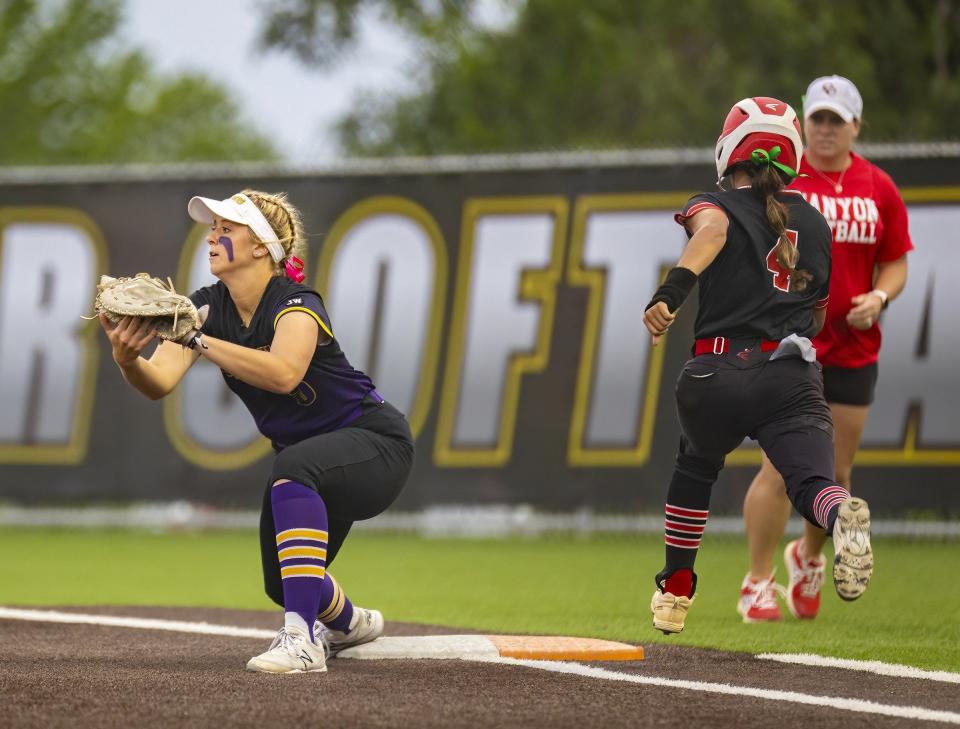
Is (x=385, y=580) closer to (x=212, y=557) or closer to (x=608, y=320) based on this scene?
(x=212, y=557)

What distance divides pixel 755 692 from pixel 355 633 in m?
1.62

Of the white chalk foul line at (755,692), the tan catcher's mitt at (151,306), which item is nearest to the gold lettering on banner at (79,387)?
the tan catcher's mitt at (151,306)

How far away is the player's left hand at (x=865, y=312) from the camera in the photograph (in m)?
6.67

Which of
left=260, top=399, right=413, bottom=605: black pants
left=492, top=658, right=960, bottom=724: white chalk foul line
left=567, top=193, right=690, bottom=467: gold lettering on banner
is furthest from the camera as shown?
left=567, top=193, right=690, bottom=467: gold lettering on banner

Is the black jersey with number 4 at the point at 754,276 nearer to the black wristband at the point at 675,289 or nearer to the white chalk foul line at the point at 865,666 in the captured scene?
the black wristband at the point at 675,289

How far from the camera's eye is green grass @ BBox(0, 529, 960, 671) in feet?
20.8

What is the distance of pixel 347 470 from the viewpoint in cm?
518

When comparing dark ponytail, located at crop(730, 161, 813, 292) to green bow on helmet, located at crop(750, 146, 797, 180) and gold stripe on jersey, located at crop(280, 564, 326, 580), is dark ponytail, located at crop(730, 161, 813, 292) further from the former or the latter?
gold stripe on jersey, located at crop(280, 564, 326, 580)

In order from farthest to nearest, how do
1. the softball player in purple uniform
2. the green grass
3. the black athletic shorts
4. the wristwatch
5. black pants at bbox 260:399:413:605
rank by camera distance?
the black athletic shorts
the wristwatch
the green grass
black pants at bbox 260:399:413:605
the softball player in purple uniform

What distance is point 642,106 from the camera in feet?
77.7

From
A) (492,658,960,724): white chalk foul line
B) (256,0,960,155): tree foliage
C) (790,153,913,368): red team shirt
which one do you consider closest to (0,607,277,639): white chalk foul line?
(492,658,960,724): white chalk foul line

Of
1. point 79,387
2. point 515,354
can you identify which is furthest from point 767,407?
point 79,387

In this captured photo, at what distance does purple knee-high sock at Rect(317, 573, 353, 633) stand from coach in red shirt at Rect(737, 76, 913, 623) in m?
2.12

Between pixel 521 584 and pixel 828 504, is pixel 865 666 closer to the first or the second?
pixel 828 504
